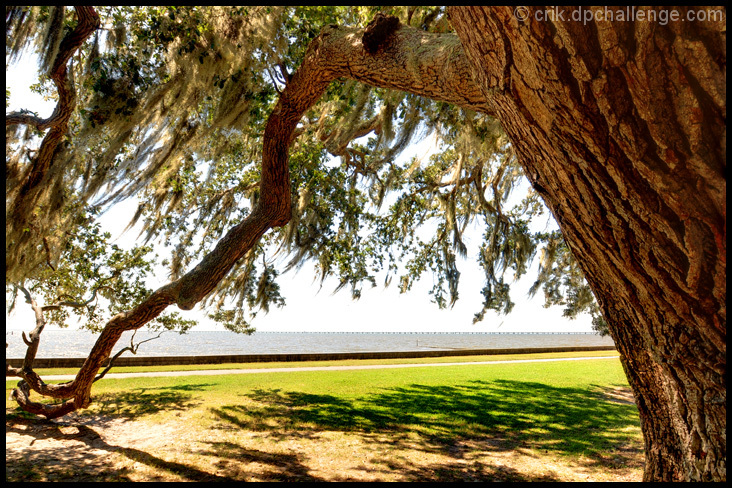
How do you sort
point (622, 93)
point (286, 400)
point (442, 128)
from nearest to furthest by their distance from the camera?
1. point (622, 93)
2. point (442, 128)
3. point (286, 400)

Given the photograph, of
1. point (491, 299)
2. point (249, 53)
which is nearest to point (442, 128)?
point (249, 53)

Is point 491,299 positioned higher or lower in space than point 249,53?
lower

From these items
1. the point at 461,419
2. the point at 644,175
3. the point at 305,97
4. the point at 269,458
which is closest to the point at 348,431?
the point at 269,458

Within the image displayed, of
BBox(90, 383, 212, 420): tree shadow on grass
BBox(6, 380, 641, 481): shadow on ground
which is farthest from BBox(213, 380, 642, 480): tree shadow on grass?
→ BBox(90, 383, 212, 420): tree shadow on grass

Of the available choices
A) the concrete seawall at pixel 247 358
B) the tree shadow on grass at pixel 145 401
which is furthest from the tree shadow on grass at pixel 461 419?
the concrete seawall at pixel 247 358

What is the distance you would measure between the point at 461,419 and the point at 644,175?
4771 millimetres

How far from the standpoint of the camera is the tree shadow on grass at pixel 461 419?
4.18 metres

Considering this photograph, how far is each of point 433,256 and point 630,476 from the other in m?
4.85

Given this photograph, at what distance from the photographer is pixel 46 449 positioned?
4047 millimetres

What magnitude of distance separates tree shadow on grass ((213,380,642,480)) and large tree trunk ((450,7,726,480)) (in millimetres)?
2560

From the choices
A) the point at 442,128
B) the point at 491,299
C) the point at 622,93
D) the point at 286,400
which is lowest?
Answer: the point at 286,400

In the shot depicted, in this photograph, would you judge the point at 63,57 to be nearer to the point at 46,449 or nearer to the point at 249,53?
the point at 249,53

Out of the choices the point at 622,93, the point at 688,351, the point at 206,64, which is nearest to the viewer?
the point at 622,93

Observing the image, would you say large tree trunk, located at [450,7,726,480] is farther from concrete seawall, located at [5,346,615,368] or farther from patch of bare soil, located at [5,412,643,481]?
concrete seawall, located at [5,346,615,368]
